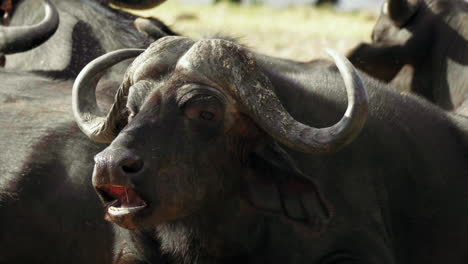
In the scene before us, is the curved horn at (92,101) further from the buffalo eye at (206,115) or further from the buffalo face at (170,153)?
the buffalo eye at (206,115)

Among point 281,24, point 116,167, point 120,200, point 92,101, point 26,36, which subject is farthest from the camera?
point 281,24

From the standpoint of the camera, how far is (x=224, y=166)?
18.2 ft

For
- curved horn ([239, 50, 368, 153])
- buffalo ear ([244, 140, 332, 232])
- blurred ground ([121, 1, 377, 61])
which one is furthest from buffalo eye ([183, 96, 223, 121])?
blurred ground ([121, 1, 377, 61])

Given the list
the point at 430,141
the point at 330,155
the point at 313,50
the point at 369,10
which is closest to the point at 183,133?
the point at 330,155

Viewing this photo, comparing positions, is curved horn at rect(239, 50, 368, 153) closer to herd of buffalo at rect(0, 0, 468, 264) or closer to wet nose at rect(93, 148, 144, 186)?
herd of buffalo at rect(0, 0, 468, 264)

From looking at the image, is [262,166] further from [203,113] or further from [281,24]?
[281,24]

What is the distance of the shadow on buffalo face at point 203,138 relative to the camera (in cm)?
517

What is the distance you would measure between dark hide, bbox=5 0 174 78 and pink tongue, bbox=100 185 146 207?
2.83 meters

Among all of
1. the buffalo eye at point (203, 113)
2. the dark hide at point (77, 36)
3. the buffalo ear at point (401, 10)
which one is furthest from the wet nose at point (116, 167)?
the buffalo ear at point (401, 10)

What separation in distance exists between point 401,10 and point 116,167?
581 cm

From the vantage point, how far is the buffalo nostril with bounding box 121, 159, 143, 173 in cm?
504

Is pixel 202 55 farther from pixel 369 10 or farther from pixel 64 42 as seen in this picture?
pixel 369 10

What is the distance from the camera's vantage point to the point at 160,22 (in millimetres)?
8719

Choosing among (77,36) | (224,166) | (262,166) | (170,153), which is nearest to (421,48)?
(77,36)
